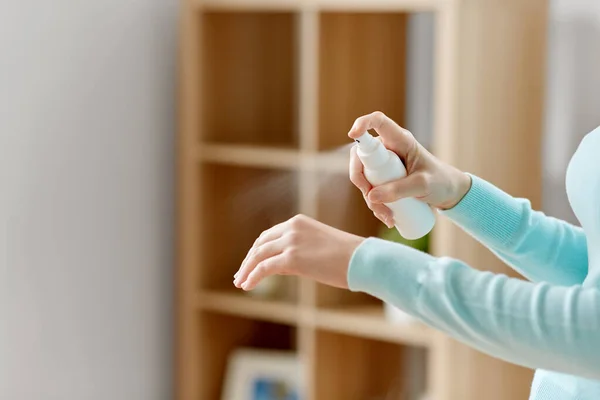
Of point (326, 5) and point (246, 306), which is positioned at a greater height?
point (326, 5)

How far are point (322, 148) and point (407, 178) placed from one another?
2.94ft

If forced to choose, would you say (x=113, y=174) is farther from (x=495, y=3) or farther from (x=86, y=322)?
(x=495, y=3)

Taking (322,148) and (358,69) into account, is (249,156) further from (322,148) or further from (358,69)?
(358,69)

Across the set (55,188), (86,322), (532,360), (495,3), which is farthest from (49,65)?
(532,360)

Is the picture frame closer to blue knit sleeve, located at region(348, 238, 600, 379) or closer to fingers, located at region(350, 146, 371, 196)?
fingers, located at region(350, 146, 371, 196)

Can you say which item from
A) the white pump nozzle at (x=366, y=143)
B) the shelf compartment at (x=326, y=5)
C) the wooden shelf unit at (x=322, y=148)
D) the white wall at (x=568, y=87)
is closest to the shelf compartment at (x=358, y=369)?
the wooden shelf unit at (x=322, y=148)

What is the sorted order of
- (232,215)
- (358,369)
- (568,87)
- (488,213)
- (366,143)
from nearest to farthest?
(366,143)
(488,213)
(568,87)
(358,369)
(232,215)

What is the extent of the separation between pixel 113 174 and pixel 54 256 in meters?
0.21

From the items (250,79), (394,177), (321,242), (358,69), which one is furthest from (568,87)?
(321,242)

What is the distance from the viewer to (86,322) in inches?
76.9

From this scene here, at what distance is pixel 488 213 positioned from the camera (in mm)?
1039

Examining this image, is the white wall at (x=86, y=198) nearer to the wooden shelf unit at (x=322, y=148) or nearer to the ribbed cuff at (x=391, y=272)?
the wooden shelf unit at (x=322, y=148)

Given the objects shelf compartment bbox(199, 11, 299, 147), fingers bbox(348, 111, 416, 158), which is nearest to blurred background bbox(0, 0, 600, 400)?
shelf compartment bbox(199, 11, 299, 147)

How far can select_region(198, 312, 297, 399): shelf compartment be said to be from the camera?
82.0 inches
